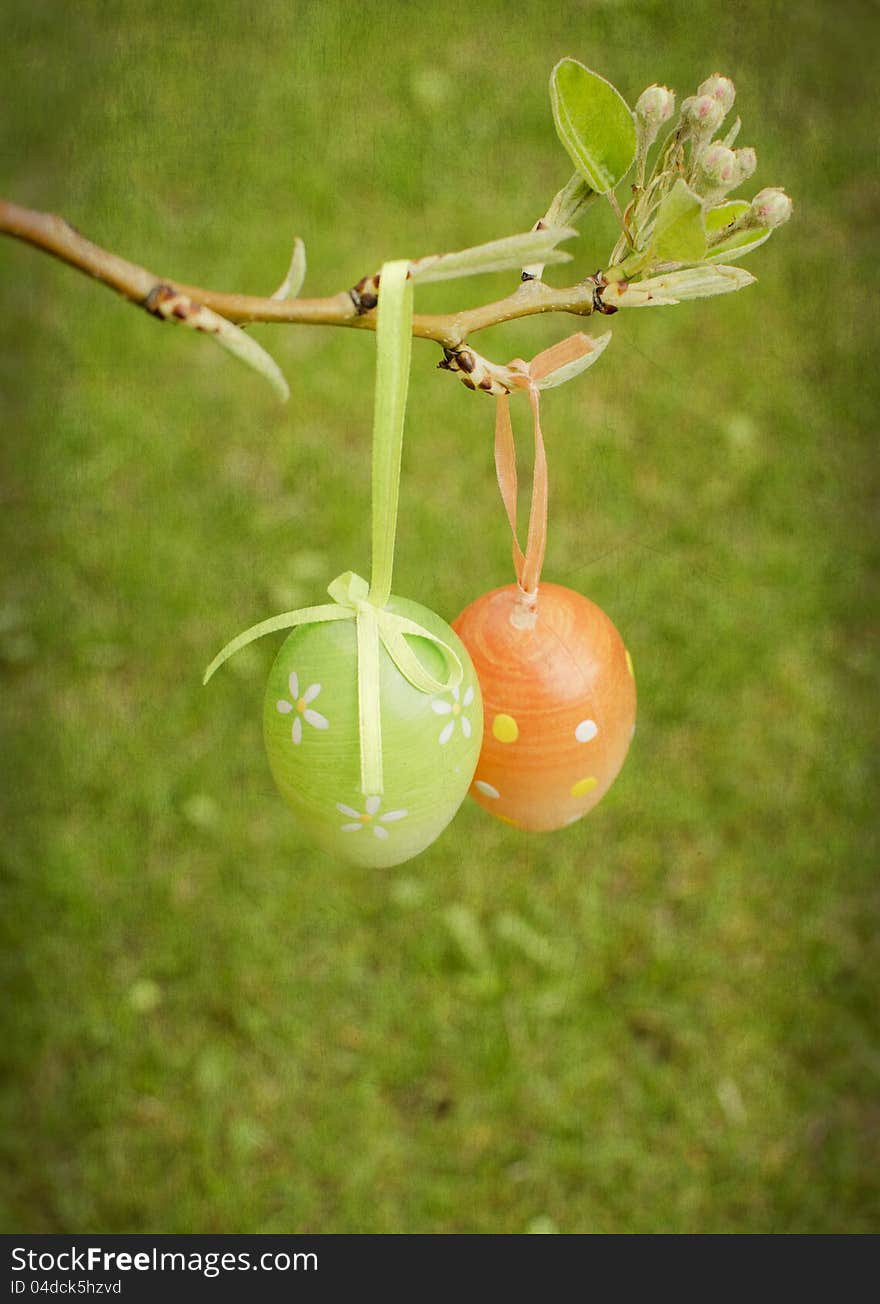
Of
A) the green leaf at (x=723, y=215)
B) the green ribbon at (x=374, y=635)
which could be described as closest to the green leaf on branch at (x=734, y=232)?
the green leaf at (x=723, y=215)

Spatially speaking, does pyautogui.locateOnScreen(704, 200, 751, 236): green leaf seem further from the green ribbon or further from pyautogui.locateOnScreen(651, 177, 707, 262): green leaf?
the green ribbon

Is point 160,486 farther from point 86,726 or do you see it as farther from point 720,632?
point 720,632

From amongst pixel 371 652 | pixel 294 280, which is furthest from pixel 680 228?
pixel 371 652

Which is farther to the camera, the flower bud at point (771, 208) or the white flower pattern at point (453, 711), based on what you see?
the white flower pattern at point (453, 711)

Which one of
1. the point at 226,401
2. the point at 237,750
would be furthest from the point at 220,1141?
the point at 226,401

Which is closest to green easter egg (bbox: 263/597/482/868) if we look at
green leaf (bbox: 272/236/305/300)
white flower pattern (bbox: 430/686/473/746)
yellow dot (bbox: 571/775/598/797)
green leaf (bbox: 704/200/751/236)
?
white flower pattern (bbox: 430/686/473/746)

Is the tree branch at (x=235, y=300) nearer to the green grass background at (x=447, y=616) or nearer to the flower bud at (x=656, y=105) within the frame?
the flower bud at (x=656, y=105)
